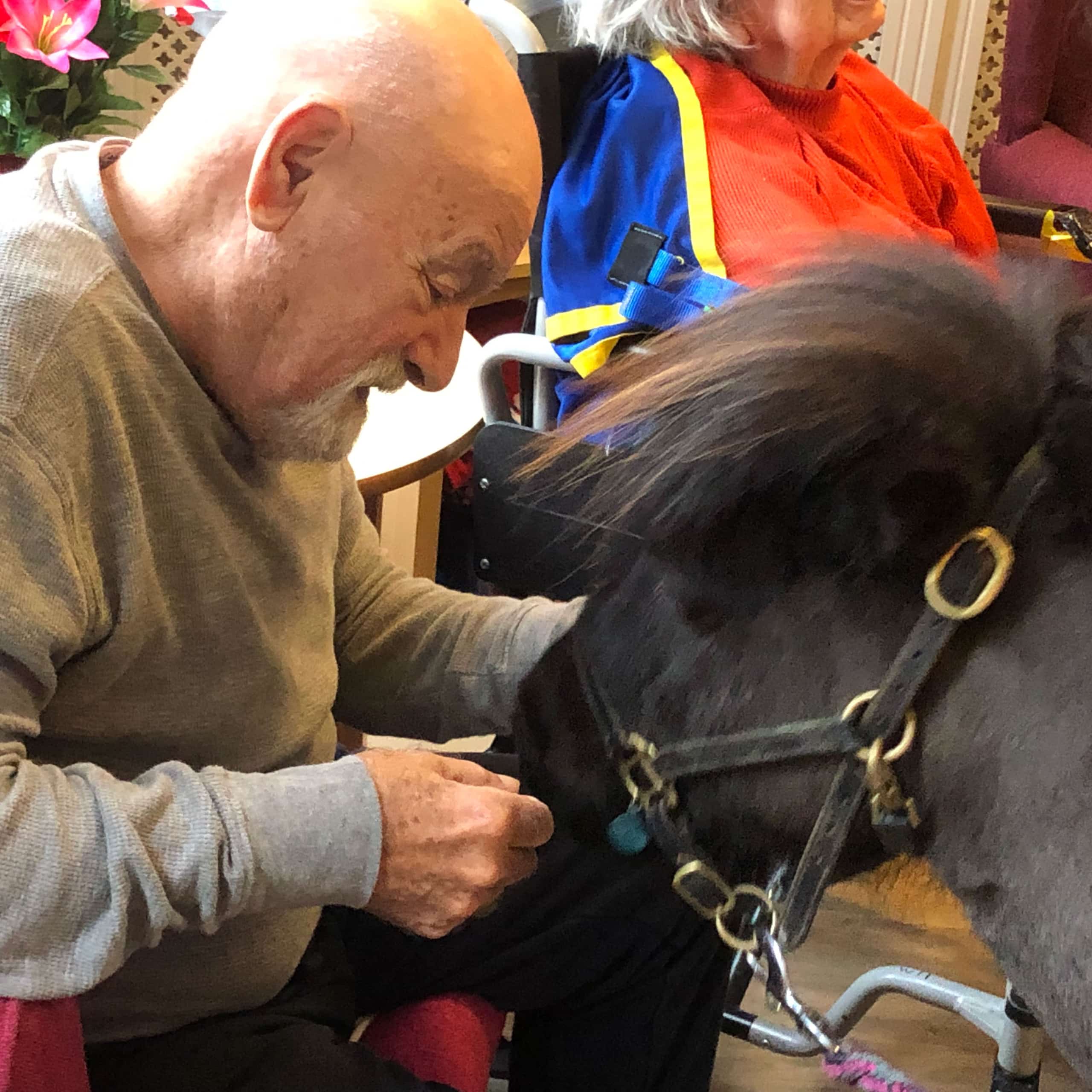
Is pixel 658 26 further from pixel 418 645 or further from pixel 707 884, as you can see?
pixel 707 884

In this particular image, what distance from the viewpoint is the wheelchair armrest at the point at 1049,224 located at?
5.09 feet

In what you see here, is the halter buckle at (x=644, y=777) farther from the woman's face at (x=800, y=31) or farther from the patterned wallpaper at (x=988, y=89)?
the patterned wallpaper at (x=988, y=89)

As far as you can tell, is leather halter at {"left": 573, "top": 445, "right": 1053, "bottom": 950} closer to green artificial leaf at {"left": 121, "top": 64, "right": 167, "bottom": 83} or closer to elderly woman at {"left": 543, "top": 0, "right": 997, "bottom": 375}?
elderly woman at {"left": 543, "top": 0, "right": 997, "bottom": 375}

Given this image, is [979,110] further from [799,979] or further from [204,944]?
[204,944]

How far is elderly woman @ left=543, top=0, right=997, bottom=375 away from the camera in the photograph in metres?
1.25

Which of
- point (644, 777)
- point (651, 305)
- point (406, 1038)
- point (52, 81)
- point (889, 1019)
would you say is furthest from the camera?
point (889, 1019)

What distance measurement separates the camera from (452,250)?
652 millimetres

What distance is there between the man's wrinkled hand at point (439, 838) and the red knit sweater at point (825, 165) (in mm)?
556

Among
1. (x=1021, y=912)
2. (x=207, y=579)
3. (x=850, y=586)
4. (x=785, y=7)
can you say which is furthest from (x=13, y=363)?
(x=785, y=7)

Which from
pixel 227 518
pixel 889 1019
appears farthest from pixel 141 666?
pixel 889 1019

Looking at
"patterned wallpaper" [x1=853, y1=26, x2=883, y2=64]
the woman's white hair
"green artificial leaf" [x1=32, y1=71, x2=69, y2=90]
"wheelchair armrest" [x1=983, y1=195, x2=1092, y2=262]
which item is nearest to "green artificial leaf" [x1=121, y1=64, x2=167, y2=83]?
"green artificial leaf" [x1=32, y1=71, x2=69, y2=90]

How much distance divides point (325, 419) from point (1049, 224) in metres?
1.35

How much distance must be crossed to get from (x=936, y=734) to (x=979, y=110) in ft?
10.1

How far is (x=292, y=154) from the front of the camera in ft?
2.01
